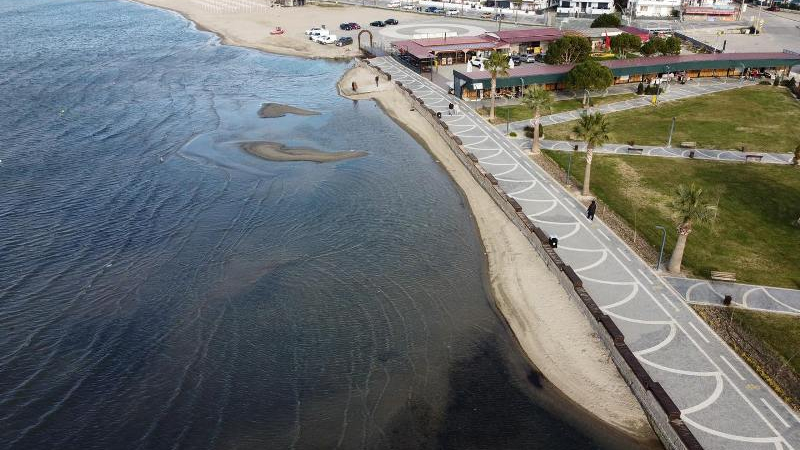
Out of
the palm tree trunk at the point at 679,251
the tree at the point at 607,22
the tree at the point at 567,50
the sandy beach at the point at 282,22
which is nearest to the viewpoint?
the palm tree trunk at the point at 679,251

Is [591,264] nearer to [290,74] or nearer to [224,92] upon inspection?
[224,92]

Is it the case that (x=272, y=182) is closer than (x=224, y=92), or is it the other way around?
(x=272, y=182)

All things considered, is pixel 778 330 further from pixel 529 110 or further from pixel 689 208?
pixel 529 110

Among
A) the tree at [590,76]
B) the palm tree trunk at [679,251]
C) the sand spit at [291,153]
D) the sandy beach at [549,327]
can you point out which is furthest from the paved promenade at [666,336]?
the tree at [590,76]

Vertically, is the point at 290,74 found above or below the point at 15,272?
above

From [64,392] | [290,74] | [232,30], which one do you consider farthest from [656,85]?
[232,30]

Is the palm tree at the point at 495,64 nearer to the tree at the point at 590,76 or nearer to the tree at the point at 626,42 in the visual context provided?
the tree at the point at 590,76
